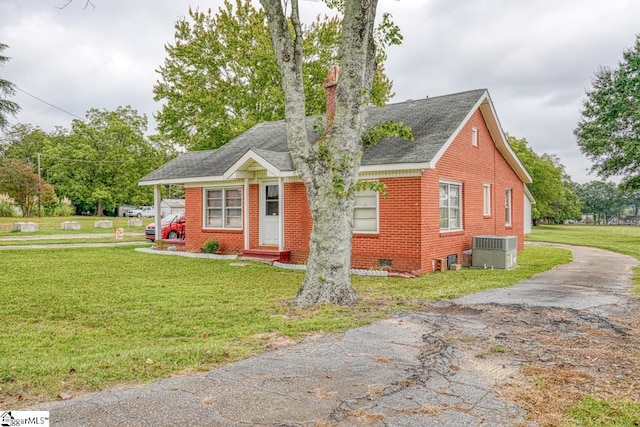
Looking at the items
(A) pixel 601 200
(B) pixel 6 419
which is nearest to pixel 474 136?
(B) pixel 6 419

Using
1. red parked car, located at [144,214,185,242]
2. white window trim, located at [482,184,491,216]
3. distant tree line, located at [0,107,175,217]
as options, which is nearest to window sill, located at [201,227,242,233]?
red parked car, located at [144,214,185,242]

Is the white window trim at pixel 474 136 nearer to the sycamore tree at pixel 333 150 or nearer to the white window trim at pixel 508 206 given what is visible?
the white window trim at pixel 508 206

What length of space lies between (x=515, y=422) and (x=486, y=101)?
13.8 metres

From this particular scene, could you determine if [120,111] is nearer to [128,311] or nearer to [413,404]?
[128,311]

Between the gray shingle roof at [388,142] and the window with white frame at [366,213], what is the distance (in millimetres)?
1057

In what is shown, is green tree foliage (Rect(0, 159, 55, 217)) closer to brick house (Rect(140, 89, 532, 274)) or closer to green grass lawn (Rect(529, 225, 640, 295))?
brick house (Rect(140, 89, 532, 274))

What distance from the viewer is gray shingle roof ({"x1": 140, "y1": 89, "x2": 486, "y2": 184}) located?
509 inches

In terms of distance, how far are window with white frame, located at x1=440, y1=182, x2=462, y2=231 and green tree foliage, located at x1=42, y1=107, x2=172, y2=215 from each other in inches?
1990

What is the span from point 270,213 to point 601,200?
342ft

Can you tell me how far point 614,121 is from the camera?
88.4 feet

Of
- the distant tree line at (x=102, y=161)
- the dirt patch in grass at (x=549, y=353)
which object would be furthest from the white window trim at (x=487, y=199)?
the distant tree line at (x=102, y=161)

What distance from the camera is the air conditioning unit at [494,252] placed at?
13848 millimetres

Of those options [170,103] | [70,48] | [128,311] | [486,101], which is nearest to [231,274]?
[128,311]

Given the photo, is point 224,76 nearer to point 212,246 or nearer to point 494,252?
point 212,246
